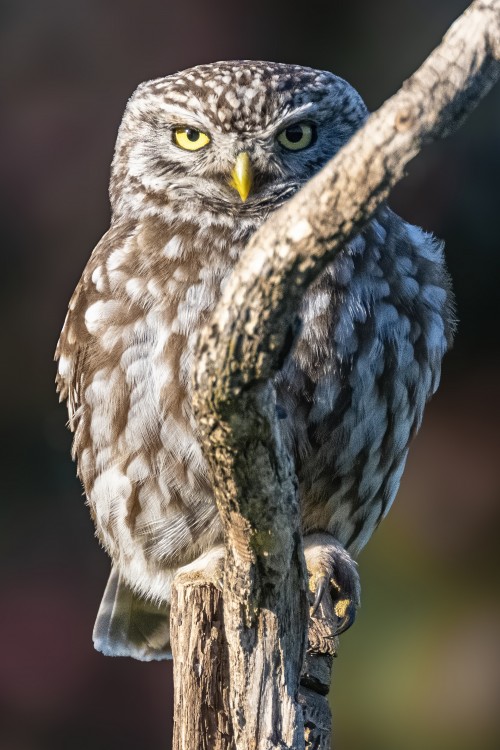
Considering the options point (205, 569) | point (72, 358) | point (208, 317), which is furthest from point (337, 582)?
point (72, 358)

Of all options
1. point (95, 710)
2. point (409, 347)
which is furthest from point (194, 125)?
point (95, 710)

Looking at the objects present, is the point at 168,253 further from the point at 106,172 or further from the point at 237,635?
the point at 106,172

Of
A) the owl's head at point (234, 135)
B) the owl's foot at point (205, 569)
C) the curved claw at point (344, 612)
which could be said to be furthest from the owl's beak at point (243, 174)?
the curved claw at point (344, 612)

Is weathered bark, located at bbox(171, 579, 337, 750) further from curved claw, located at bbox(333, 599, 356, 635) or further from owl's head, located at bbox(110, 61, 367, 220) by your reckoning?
owl's head, located at bbox(110, 61, 367, 220)

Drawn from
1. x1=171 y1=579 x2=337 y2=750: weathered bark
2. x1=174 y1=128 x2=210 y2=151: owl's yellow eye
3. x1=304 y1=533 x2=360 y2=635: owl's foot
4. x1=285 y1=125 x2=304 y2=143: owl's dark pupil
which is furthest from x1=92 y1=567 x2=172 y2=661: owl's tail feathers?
x1=285 y1=125 x2=304 y2=143: owl's dark pupil

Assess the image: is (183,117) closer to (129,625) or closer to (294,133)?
(294,133)
